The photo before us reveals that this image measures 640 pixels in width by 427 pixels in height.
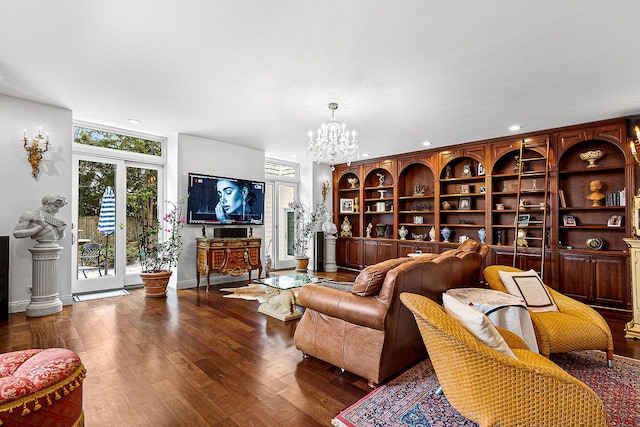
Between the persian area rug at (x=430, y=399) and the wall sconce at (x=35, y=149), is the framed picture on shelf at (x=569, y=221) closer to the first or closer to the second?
the persian area rug at (x=430, y=399)

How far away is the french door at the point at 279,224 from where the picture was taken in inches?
297

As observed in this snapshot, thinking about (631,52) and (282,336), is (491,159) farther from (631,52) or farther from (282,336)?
(282,336)

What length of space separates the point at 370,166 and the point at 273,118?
347cm

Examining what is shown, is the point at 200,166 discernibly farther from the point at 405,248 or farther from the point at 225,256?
the point at 405,248

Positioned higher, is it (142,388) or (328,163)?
(328,163)

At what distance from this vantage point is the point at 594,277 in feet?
15.0

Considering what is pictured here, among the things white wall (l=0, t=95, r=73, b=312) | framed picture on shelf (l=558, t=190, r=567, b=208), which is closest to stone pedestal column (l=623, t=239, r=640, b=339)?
framed picture on shelf (l=558, t=190, r=567, b=208)

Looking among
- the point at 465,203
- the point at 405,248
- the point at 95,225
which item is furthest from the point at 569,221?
the point at 95,225

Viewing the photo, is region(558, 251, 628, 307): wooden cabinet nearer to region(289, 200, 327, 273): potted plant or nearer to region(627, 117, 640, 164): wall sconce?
region(627, 117, 640, 164): wall sconce

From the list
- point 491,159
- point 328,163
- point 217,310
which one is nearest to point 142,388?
point 217,310

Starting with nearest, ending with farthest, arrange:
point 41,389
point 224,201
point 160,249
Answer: point 41,389 → point 160,249 → point 224,201

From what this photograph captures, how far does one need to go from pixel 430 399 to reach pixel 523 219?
177 inches

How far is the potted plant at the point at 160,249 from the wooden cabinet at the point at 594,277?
614cm

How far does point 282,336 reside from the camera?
330 cm
